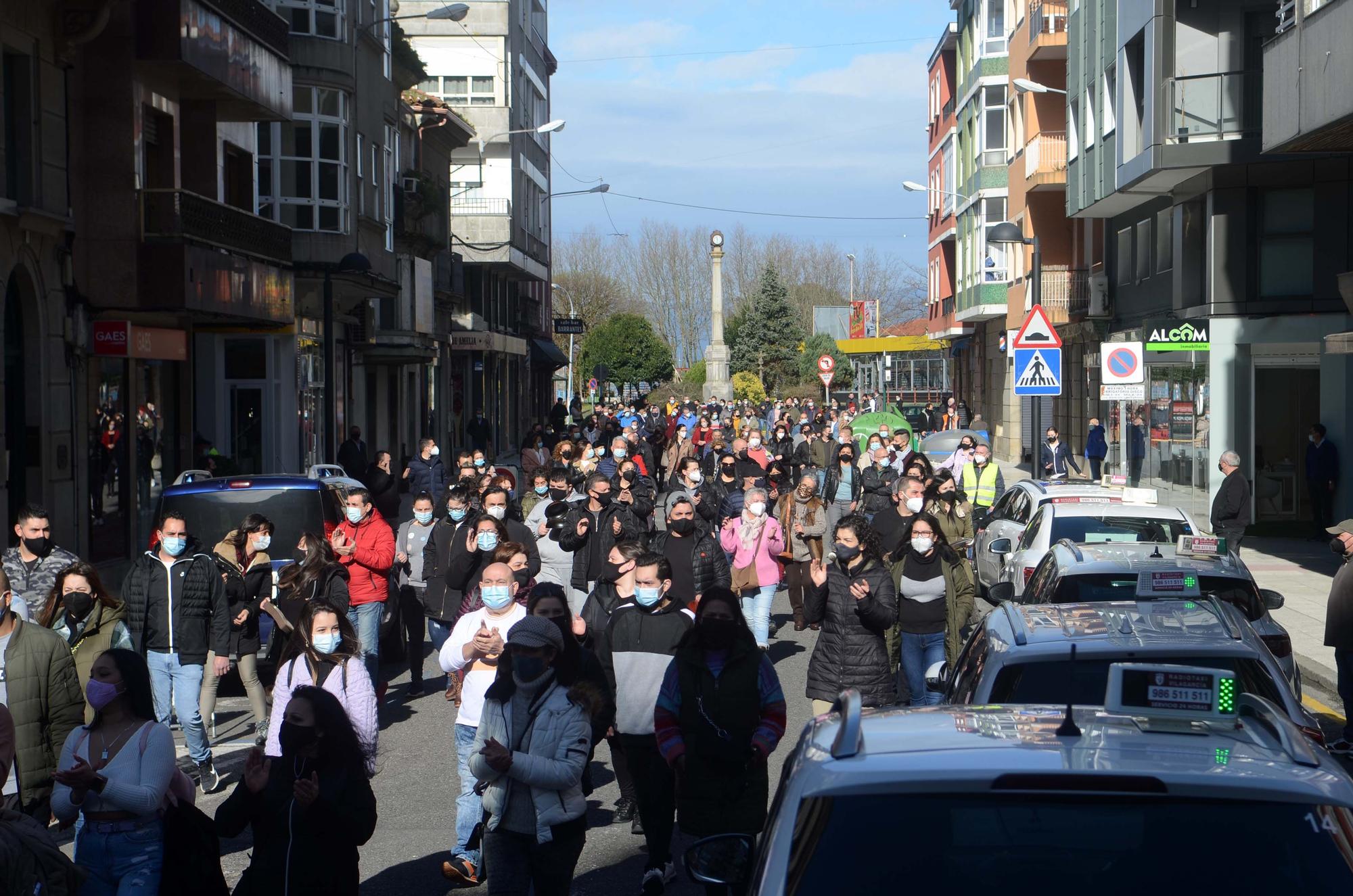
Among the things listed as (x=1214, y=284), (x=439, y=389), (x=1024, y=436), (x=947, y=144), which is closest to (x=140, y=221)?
(x=1214, y=284)

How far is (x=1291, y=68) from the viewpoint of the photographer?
2027 centimetres

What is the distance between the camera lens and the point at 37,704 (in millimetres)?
7492

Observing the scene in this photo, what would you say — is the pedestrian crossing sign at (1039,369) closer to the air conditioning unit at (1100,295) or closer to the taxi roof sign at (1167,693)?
the air conditioning unit at (1100,295)

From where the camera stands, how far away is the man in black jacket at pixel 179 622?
32.8 feet

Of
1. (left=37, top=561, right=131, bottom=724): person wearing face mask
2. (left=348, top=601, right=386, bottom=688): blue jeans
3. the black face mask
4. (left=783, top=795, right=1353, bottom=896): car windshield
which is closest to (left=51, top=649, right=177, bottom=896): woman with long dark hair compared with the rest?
the black face mask

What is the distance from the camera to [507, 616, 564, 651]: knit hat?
629cm

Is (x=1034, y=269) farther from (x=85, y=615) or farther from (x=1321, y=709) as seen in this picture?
(x=85, y=615)

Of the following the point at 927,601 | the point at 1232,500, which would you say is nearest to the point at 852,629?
the point at 927,601

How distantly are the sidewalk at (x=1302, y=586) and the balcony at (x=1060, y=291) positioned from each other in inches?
581

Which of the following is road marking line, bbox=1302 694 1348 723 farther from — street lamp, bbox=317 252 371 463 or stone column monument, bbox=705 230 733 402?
stone column monument, bbox=705 230 733 402

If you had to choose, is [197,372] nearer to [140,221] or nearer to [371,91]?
[140,221]

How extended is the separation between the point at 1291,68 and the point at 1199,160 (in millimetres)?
6310

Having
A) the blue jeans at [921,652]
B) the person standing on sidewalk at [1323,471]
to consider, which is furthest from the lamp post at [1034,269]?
the blue jeans at [921,652]

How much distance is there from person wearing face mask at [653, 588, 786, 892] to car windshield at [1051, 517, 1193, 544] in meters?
7.03
